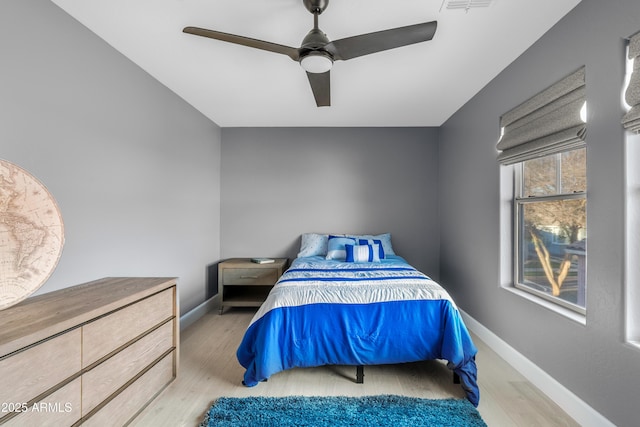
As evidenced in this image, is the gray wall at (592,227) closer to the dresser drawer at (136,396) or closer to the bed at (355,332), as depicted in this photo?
the bed at (355,332)

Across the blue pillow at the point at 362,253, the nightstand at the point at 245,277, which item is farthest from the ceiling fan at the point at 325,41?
the nightstand at the point at 245,277

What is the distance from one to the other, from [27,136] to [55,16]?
2.55 ft

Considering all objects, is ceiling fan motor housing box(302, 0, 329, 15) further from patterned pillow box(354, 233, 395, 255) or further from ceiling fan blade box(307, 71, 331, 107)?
patterned pillow box(354, 233, 395, 255)

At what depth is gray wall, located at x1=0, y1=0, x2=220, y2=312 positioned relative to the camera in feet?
5.37

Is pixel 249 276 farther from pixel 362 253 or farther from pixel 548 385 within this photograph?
pixel 548 385

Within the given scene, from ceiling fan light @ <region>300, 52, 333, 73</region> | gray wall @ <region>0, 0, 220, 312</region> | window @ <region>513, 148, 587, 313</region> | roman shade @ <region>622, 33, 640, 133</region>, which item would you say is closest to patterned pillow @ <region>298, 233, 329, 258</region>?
gray wall @ <region>0, 0, 220, 312</region>

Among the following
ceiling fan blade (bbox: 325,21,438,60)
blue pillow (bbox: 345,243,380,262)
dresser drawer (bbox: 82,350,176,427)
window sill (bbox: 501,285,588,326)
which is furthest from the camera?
blue pillow (bbox: 345,243,380,262)

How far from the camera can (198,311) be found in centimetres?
353

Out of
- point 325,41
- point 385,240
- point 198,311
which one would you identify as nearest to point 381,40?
point 325,41

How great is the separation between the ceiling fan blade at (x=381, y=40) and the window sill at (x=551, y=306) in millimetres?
1912

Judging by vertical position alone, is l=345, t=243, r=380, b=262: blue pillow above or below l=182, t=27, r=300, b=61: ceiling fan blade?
below

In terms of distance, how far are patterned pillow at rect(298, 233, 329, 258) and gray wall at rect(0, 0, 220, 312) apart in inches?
55.4

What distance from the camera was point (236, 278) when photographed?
3715 mm

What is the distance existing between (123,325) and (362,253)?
7.91ft
